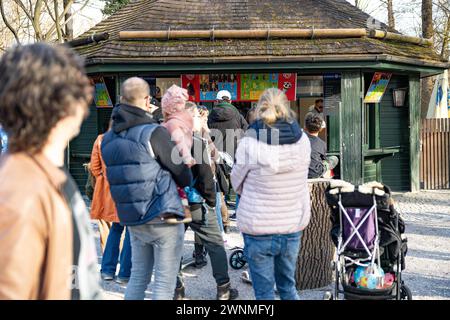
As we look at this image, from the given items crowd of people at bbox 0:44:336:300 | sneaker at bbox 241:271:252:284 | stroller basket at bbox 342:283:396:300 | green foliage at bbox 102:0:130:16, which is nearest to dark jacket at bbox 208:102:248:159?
crowd of people at bbox 0:44:336:300

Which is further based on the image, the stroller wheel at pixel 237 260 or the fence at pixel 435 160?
the fence at pixel 435 160

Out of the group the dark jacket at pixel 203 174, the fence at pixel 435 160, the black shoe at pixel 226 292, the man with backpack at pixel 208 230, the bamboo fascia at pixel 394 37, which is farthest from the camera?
the fence at pixel 435 160

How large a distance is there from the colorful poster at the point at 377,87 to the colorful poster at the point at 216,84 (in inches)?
121

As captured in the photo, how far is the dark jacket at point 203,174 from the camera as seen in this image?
5.26m

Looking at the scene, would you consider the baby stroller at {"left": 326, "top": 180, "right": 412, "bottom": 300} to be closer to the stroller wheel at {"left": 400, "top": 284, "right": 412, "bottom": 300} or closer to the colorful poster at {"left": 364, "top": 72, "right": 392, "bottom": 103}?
the stroller wheel at {"left": 400, "top": 284, "right": 412, "bottom": 300}

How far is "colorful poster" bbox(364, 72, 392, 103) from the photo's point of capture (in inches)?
501

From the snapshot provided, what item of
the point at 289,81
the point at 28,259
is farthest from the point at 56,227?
the point at 289,81

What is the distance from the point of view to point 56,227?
1.95 meters

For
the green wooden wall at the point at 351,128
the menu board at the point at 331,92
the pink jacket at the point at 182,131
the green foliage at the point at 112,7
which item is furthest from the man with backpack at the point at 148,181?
the green foliage at the point at 112,7

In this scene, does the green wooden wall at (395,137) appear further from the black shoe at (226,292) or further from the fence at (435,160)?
the black shoe at (226,292)

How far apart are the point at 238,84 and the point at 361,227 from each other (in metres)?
7.64

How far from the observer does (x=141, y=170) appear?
14.0 feet

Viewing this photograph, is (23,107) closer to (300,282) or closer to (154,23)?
(300,282)
